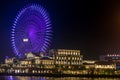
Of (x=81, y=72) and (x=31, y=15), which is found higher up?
(x=31, y=15)

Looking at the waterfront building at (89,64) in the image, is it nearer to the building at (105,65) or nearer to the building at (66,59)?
the building at (105,65)

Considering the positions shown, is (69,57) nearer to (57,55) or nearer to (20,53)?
(57,55)

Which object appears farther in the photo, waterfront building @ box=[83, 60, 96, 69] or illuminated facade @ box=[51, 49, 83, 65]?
waterfront building @ box=[83, 60, 96, 69]

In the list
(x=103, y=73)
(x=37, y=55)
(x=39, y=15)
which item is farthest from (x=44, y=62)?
(x=39, y=15)

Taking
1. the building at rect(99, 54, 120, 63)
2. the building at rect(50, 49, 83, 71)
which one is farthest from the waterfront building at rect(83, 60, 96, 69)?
the building at rect(99, 54, 120, 63)

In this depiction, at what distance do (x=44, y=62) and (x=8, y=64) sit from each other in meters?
7.76

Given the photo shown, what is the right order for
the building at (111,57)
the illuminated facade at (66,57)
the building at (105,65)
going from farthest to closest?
the building at (111,57) < the building at (105,65) < the illuminated facade at (66,57)

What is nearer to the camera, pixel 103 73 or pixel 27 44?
pixel 27 44

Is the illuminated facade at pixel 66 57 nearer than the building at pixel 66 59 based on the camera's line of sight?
No

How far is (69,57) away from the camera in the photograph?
355ft

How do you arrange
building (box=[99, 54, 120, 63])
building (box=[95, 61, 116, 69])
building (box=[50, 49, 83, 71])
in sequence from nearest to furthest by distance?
1. building (box=[50, 49, 83, 71])
2. building (box=[95, 61, 116, 69])
3. building (box=[99, 54, 120, 63])

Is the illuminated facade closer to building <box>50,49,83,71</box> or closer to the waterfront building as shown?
building <box>50,49,83,71</box>

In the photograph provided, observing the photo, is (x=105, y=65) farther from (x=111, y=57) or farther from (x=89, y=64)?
(x=111, y=57)

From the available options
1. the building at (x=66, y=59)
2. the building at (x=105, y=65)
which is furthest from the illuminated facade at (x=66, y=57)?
the building at (x=105, y=65)
